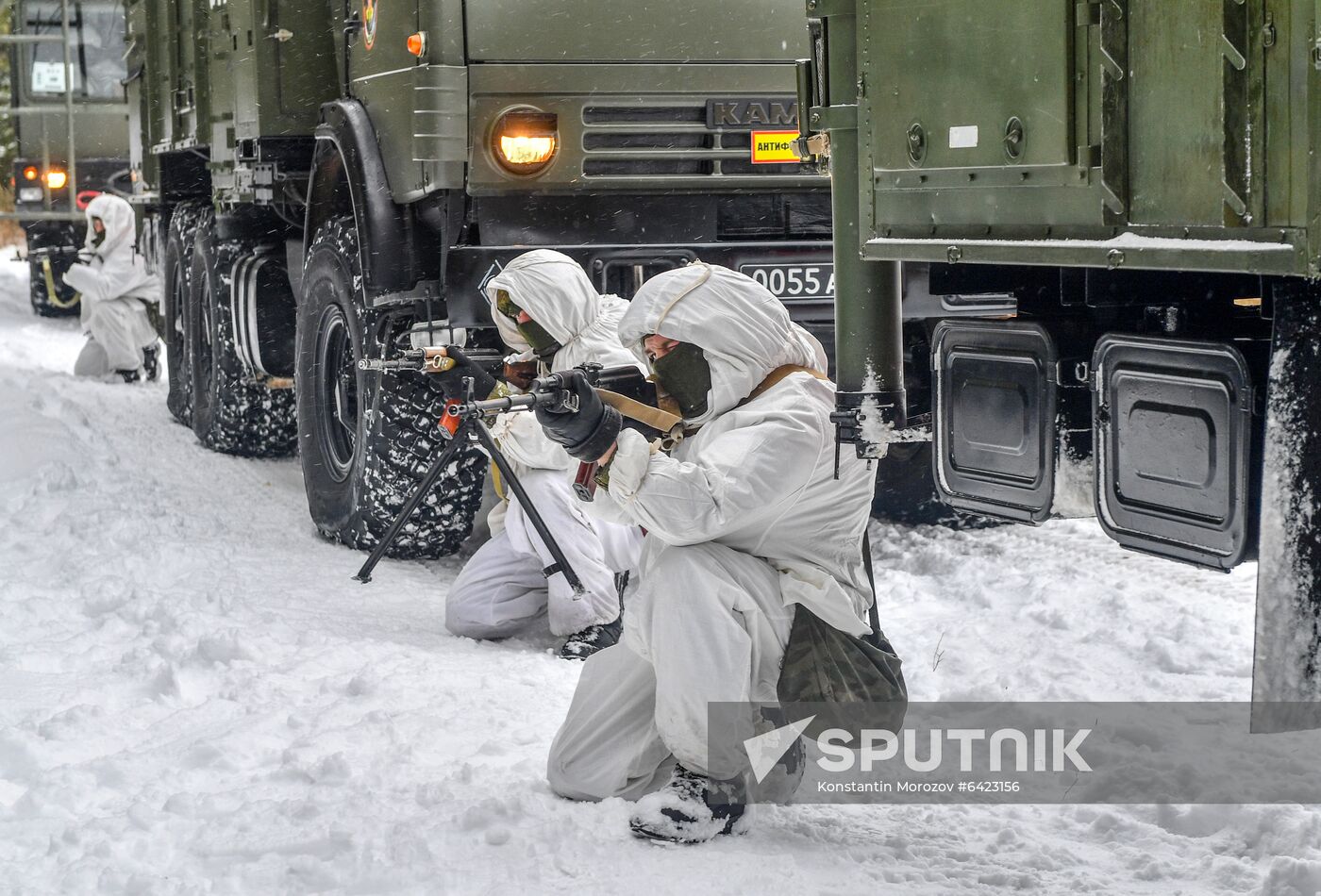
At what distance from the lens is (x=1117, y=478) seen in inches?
125

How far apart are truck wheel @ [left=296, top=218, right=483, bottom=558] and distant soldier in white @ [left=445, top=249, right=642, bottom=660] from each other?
75 cm

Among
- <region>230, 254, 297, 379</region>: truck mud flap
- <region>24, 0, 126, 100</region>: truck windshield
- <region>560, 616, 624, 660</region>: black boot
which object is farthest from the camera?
<region>24, 0, 126, 100</region>: truck windshield

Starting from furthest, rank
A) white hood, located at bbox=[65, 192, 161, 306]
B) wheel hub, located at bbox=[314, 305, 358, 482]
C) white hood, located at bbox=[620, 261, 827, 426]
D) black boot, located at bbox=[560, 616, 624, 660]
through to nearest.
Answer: white hood, located at bbox=[65, 192, 161, 306]
wheel hub, located at bbox=[314, 305, 358, 482]
black boot, located at bbox=[560, 616, 624, 660]
white hood, located at bbox=[620, 261, 827, 426]

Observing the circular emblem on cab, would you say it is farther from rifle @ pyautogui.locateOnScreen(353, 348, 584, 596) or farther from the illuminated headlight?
rifle @ pyautogui.locateOnScreen(353, 348, 584, 596)

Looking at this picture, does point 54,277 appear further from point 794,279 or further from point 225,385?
point 794,279

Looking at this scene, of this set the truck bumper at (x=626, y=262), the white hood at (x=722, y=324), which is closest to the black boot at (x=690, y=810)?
the white hood at (x=722, y=324)

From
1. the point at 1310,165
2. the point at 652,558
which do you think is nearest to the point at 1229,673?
the point at 652,558

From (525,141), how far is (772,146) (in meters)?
0.91

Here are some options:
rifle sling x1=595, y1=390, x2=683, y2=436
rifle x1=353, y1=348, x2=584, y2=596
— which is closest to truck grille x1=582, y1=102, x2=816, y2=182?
rifle x1=353, y1=348, x2=584, y2=596

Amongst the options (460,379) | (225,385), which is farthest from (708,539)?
(225,385)

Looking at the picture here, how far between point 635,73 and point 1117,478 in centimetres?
299

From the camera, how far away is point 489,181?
18.3ft

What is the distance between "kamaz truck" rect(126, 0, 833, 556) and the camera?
18.2 feet

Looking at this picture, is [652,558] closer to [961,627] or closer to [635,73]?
[961,627]
